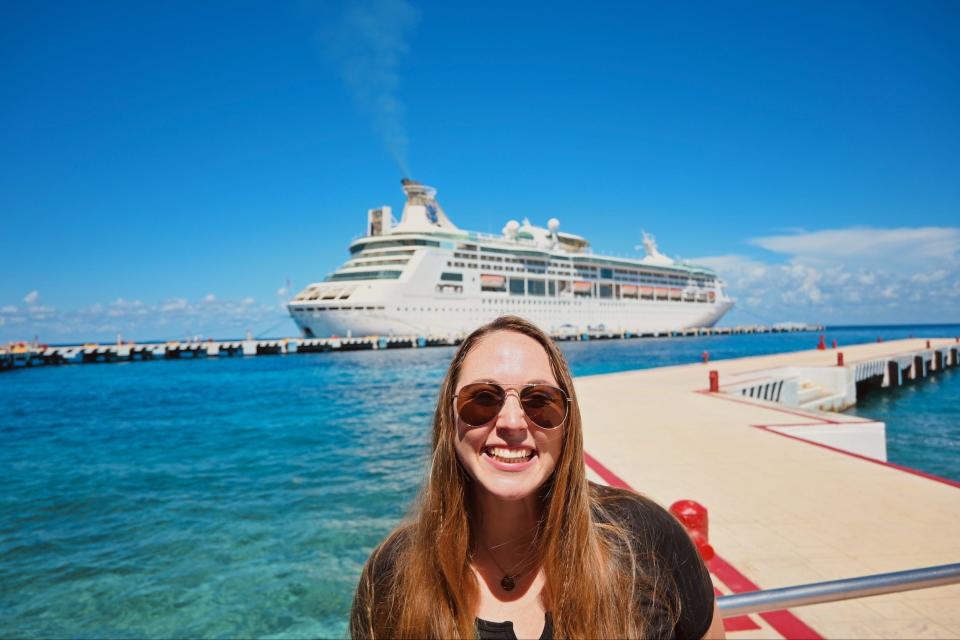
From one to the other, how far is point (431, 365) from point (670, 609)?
3161 cm

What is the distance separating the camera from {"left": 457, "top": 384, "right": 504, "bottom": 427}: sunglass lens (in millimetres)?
1432

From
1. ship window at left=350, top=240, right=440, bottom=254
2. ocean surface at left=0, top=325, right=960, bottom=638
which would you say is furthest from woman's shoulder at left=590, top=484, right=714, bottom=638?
ship window at left=350, top=240, right=440, bottom=254

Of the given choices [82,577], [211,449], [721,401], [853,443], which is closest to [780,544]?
[853,443]

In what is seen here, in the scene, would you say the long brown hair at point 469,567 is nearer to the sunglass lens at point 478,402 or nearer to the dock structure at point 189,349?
the sunglass lens at point 478,402

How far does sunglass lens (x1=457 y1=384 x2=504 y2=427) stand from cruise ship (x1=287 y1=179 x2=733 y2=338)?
46.1 metres

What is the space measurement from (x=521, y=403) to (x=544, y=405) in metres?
0.07

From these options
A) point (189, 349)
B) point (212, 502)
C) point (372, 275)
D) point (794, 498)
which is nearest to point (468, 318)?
point (372, 275)

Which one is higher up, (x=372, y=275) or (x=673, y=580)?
(x=372, y=275)

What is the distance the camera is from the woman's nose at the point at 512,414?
137cm

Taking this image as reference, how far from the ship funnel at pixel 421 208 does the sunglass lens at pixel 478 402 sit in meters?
55.5

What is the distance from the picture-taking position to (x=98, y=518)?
7.59 meters

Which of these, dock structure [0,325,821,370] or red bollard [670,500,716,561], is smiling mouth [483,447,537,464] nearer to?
red bollard [670,500,716,561]

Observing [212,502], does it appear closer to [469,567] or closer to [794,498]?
[794,498]

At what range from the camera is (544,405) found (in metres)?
1.44
